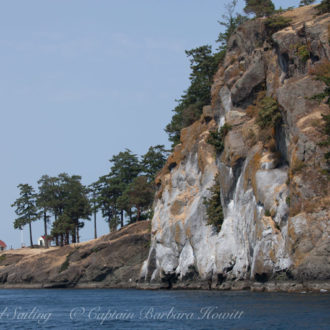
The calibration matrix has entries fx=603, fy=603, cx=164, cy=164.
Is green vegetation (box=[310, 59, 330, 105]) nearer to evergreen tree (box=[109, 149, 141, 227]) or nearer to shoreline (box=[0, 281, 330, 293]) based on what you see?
shoreline (box=[0, 281, 330, 293])

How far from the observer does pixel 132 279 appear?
8394 cm

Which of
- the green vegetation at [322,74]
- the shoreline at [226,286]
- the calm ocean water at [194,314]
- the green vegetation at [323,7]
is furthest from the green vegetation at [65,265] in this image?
the green vegetation at [322,74]

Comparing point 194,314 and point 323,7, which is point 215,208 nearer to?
point 323,7

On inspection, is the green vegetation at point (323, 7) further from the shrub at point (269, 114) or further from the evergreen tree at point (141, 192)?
the evergreen tree at point (141, 192)

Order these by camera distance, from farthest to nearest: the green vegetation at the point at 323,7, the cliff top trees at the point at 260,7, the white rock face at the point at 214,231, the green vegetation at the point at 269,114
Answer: the cliff top trees at the point at 260,7 < the green vegetation at the point at 323,7 < the green vegetation at the point at 269,114 < the white rock face at the point at 214,231

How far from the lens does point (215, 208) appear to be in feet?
205

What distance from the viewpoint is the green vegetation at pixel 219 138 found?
61.4 m

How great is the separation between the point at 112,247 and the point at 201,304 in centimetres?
4726

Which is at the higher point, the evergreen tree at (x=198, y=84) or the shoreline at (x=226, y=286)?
the evergreen tree at (x=198, y=84)

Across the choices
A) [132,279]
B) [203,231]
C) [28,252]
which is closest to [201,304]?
[203,231]

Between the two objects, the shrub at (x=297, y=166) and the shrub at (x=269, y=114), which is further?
the shrub at (x=269, y=114)

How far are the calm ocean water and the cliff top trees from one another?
36217 millimetres

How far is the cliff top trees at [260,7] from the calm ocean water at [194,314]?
3622 centimetres

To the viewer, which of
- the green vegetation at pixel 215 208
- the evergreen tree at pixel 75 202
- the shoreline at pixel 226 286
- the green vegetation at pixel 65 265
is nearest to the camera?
the shoreline at pixel 226 286
